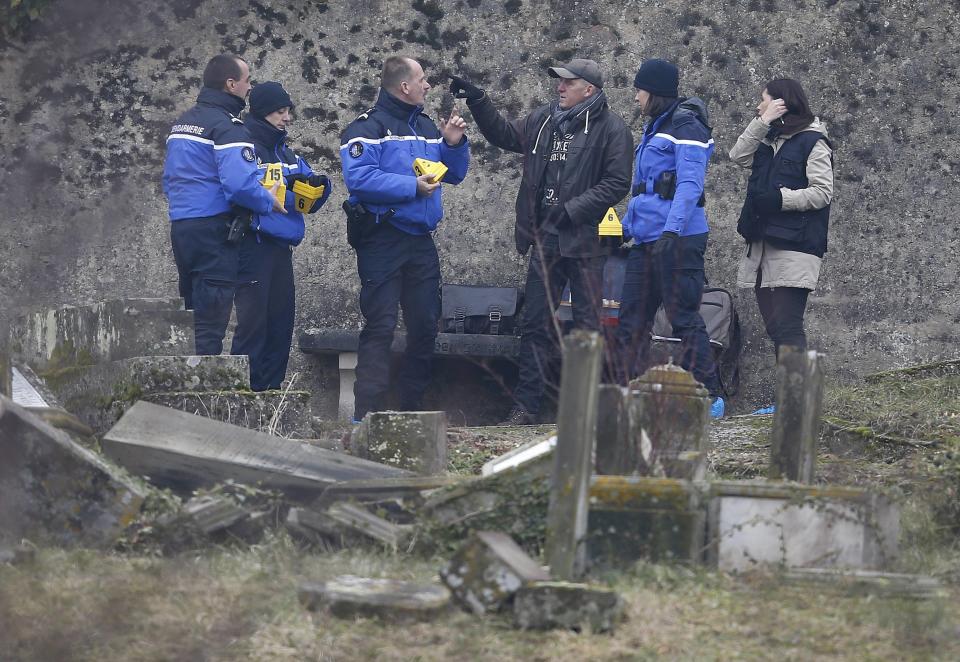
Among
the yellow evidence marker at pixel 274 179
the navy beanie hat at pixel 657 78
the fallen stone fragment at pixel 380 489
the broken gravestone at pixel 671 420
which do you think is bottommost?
the fallen stone fragment at pixel 380 489

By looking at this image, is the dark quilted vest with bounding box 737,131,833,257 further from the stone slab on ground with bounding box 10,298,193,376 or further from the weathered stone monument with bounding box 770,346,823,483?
the stone slab on ground with bounding box 10,298,193,376

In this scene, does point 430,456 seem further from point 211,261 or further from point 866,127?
point 866,127

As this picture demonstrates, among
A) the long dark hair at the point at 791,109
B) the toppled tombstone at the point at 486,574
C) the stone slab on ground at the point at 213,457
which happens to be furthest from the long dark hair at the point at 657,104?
the toppled tombstone at the point at 486,574

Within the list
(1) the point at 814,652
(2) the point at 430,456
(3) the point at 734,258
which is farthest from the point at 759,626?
(3) the point at 734,258

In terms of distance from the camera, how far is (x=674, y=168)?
8.45 m

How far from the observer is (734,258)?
10172mm

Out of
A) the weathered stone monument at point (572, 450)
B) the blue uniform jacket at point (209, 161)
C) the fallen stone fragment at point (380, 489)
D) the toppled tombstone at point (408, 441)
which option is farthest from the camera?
the blue uniform jacket at point (209, 161)

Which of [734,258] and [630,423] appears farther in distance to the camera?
[734,258]

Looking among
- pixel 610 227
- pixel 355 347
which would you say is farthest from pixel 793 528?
pixel 355 347

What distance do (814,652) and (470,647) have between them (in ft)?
3.04

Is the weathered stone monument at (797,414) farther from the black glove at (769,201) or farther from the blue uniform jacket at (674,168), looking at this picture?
the black glove at (769,201)

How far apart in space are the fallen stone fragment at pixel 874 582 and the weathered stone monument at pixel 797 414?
0.83m

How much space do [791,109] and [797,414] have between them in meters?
3.40

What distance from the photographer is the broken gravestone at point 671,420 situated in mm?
5409
